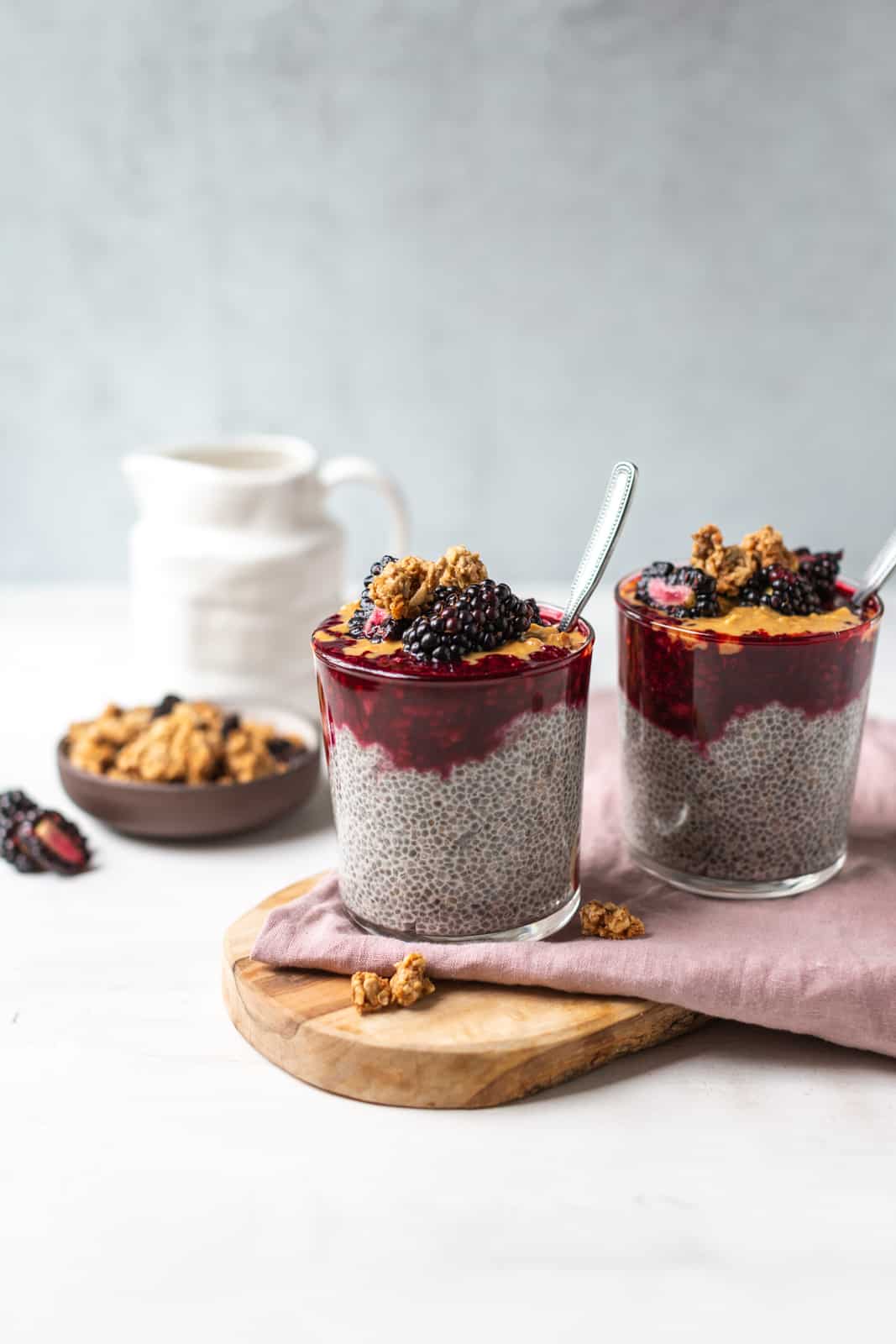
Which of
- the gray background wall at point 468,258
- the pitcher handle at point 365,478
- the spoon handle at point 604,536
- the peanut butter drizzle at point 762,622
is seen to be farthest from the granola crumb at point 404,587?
the gray background wall at point 468,258

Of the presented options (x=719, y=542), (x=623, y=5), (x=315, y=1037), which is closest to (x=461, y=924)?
(x=315, y=1037)

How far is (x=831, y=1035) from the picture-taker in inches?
37.0

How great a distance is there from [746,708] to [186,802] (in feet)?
1.79

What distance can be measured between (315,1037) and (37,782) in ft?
2.28

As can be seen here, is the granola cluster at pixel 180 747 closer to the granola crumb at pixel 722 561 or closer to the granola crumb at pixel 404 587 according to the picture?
the granola crumb at pixel 404 587

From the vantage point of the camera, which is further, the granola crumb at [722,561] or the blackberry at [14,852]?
the blackberry at [14,852]

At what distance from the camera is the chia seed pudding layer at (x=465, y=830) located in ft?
3.18

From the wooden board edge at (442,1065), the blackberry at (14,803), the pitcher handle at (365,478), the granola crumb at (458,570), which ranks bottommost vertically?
the blackberry at (14,803)

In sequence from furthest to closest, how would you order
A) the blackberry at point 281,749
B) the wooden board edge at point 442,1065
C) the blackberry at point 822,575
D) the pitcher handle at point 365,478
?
the pitcher handle at point 365,478 < the blackberry at point 281,749 < the blackberry at point 822,575 < the wooden board edge at point 442,1065

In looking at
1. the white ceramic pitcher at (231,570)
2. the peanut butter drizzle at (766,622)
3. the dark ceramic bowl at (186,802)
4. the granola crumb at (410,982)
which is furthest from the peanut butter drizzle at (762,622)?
the white ceramic pitcher at (231,570)

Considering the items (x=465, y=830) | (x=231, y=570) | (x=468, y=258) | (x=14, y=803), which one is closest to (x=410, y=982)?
(x=465, y=830)

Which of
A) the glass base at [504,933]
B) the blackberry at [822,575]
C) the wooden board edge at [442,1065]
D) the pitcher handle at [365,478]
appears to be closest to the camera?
the wooden board edge at [442,1065]

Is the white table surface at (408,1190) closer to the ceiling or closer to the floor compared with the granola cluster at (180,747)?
closer to the floor

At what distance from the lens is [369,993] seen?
94 centimetres
